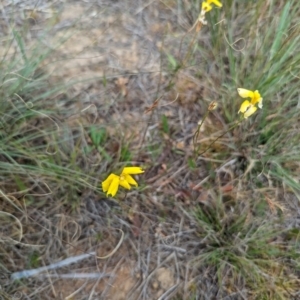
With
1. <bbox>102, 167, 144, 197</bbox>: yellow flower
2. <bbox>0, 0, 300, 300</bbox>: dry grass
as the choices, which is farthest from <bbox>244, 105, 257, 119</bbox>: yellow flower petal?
<bbox>102, 167, 144, 197</bbox>: yellow flower

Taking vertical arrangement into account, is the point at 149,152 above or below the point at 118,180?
below

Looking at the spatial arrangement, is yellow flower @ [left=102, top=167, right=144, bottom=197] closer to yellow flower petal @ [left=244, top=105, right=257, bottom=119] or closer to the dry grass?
the dry grass

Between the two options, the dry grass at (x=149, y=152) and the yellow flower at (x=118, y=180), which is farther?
the dry grass at (x=149, y=152)

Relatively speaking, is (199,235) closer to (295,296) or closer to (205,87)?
(295,296)

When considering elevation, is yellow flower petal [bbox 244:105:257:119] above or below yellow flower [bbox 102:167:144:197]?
above

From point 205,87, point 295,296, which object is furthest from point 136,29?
point 295,296

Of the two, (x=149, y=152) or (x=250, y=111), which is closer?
(x=250, y=111)

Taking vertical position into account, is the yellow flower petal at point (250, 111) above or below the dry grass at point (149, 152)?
above

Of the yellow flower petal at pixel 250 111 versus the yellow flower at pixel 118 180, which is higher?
the yellow flower petal at pixel 250 111

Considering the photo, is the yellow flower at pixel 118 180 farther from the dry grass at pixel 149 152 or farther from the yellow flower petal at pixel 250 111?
the yellow flower petal at pixel 250 111

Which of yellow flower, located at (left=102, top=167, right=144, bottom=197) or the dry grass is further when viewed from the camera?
the dry grass

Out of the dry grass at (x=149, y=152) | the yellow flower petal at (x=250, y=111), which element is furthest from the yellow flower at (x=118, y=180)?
the yellow flower petal at (x=250, y=111)
